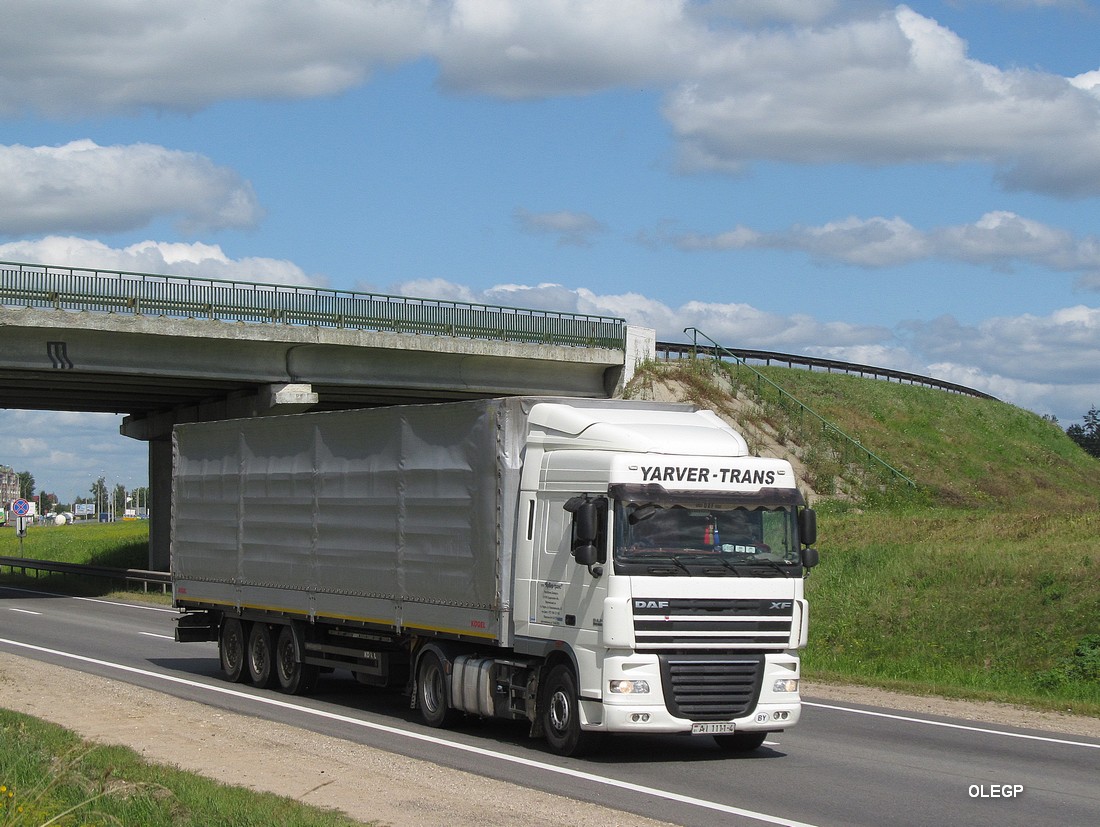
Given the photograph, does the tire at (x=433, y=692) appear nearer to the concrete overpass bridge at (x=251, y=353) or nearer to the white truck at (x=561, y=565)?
the white truck at (x=561, y=565)

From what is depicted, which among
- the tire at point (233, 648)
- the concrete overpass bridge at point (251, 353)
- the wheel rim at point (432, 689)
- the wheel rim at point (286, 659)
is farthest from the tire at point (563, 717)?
the concrete overpass bridge at point (251, 353)

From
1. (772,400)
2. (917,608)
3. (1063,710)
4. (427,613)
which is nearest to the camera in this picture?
(427,613)

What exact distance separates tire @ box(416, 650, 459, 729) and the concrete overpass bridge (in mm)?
22002

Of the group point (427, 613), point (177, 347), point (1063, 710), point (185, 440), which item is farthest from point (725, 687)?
point (177, 347)

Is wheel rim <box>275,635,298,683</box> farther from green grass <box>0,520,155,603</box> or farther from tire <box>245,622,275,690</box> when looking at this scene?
green grass <box>0,520,155,603</box>

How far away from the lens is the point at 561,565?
519 inches

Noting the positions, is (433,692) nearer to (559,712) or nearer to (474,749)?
(474,749)

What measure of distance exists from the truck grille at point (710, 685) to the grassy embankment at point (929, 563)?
621 centimetres

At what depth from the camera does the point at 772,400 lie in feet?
163

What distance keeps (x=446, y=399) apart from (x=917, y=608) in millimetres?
23223

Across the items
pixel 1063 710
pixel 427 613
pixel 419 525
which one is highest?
pixel 419 525

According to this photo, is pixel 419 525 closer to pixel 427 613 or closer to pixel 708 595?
pixel 427 613

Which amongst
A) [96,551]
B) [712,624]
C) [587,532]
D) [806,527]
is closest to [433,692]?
[587,532]

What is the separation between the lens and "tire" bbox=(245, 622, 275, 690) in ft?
60.9
